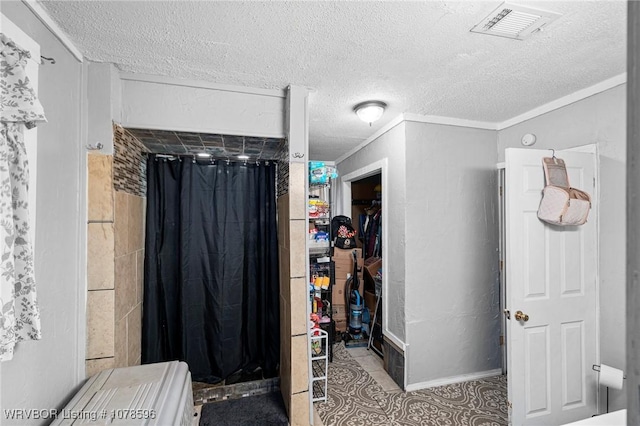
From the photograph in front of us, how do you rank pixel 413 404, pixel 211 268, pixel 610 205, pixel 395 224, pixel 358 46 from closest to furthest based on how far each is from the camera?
pixel 358 46
pixel 610 205
pixel 413 404
pixel 211 268
pixel 395 224

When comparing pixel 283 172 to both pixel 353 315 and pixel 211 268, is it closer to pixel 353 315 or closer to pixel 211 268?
pixel 211 268

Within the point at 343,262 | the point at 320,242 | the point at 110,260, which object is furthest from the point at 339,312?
the point at 110,260

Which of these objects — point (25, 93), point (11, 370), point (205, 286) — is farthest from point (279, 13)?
point (205, 286)

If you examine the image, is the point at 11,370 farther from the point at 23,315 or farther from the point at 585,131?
the point at 585,131

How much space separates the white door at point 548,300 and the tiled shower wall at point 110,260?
2.32 meters

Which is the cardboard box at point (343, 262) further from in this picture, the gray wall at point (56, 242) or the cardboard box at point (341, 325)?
the gray wall at point (56, 242)

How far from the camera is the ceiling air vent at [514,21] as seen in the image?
3.87ft

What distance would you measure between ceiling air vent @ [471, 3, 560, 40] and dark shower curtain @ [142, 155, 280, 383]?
5.59 ft

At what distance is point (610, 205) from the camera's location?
1789 millimetres

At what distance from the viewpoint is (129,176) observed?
182 centimetres

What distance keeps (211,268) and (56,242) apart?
1075mm

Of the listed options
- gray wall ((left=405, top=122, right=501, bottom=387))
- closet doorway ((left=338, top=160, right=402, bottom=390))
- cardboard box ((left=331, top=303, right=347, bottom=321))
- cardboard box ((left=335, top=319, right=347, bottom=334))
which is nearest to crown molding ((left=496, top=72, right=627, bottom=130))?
gray wall ((left=405, top=122, right=501, bottom=387))

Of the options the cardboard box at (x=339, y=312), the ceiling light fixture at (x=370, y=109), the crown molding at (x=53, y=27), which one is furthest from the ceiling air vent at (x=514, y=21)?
the cardboard box at (x=339, y=312)

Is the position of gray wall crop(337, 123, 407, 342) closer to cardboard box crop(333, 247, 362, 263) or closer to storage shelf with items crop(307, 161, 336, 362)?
storage shelf with items crop(307, 161, 336, 362)
